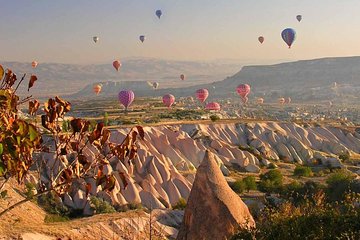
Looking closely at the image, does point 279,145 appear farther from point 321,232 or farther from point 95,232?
point 321,232

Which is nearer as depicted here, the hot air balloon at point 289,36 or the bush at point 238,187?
the bush at point 238,187

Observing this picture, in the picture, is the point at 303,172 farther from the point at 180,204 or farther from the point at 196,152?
the point at 180,204

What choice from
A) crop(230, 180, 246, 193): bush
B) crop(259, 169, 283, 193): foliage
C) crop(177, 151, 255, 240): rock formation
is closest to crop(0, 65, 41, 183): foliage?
crop(177, 151, 255, 240): rock formation

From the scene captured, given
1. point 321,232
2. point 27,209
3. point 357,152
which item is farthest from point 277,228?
point 357,152

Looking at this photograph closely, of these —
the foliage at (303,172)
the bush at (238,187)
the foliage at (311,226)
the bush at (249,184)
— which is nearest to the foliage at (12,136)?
the foliage at (311,226)

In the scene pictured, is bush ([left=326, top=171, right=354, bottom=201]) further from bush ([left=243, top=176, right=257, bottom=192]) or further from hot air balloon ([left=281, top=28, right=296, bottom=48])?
hot air balloon ([left=281, top=28, right=296, bottom=48])

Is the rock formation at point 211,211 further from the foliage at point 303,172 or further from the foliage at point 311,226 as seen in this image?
the foliage at point 303,172

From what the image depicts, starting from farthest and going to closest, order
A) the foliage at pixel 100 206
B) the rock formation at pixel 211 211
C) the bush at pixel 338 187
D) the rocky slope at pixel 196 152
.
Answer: the rocky slope at pixel 196 152 < the bush at pixel 338 187 < the foliage at pixel 100 206 < the rock formation at pixel 211 211

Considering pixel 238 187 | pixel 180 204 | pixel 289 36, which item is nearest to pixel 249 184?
pixel 238 187
